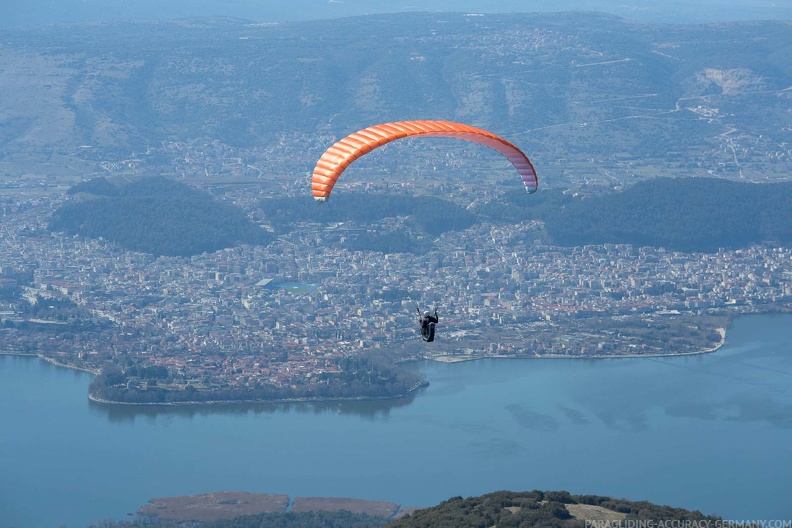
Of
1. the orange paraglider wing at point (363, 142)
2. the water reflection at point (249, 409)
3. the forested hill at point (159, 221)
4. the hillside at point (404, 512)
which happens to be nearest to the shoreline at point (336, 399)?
the water reflection at point (249, 409)

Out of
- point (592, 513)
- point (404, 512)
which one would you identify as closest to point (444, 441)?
point (404, 512)

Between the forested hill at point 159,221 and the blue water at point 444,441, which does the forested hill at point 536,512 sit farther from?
the forested hill at point 159,221

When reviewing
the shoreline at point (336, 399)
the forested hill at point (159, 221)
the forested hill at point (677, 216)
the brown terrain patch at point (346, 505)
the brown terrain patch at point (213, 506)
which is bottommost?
the brown terrain patch at point (213, 506)

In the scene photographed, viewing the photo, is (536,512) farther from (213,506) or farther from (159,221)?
(159,221)

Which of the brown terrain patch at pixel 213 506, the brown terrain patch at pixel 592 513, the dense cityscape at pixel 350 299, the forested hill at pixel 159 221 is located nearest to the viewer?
the brown terrain patch at pixel 592 513

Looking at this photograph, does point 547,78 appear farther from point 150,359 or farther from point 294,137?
point 150,359

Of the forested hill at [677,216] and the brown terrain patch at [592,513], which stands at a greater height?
the forested hill at [677,216]
